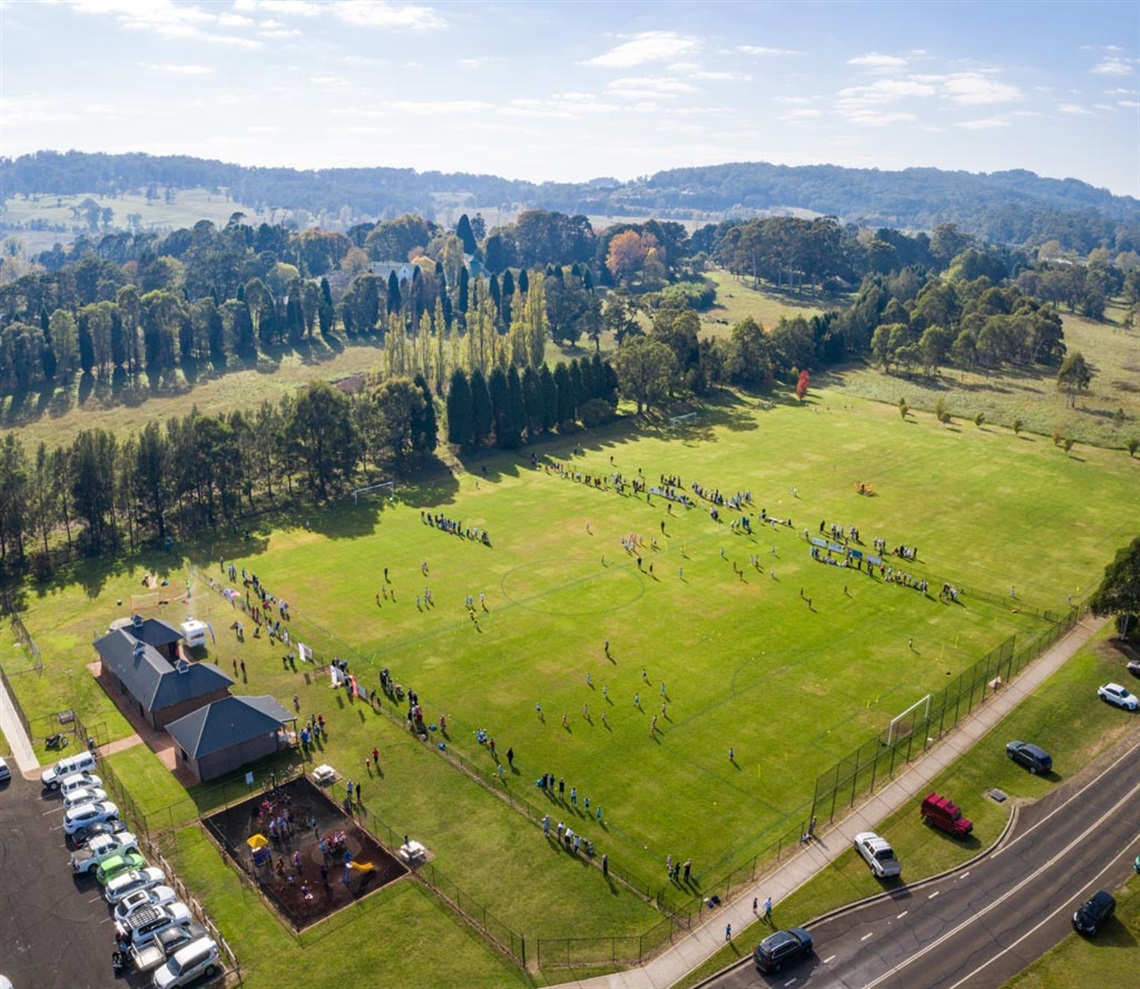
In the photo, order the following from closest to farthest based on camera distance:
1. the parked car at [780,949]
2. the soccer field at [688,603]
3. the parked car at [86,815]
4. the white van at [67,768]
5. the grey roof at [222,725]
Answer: the parked car at [780,949] < the parked car at [86,815] < the white van at [67,768] < the grey roof at [222,725] < the soccer field at [688,603]

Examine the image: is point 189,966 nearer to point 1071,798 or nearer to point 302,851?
point 302,851

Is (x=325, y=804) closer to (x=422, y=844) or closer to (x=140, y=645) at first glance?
(x=422, y=844)

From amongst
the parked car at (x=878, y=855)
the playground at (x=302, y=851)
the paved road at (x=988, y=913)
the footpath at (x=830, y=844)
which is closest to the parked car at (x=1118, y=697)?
the footpath at (x=830, y=844)

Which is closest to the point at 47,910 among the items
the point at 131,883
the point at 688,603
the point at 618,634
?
the point at 131,883

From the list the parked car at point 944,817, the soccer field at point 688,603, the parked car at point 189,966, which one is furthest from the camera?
the soccer field at point 688,603

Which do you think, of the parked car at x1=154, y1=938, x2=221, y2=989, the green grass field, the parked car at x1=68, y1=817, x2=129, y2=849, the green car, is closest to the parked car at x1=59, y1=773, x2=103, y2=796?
the green grass field

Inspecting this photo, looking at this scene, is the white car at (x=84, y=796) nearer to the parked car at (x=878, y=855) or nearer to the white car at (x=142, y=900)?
the white car at (x=142, y=900)
